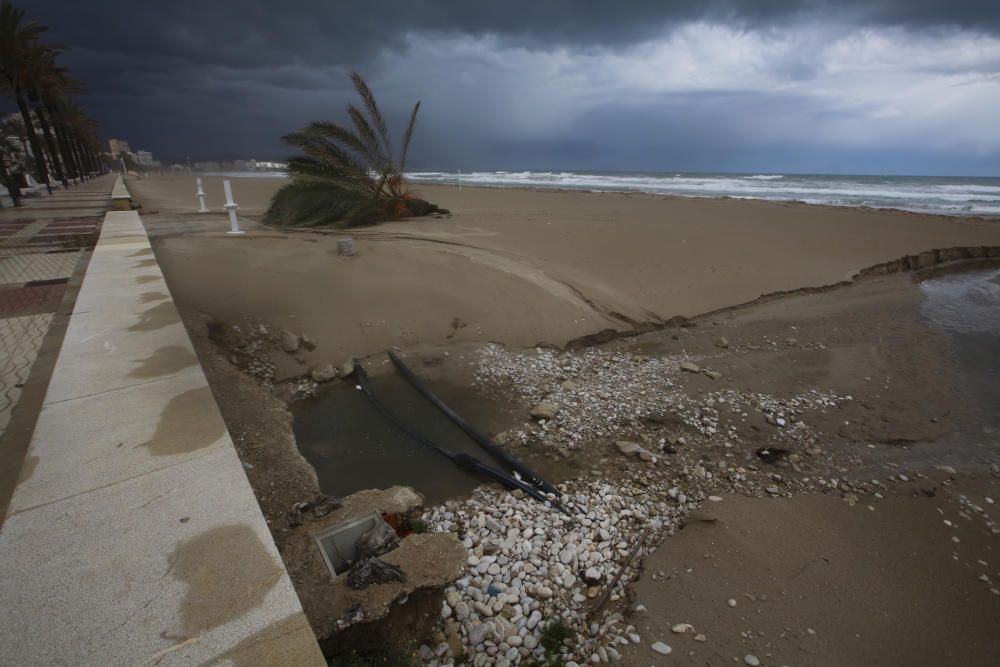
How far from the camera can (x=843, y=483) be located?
3871 mm

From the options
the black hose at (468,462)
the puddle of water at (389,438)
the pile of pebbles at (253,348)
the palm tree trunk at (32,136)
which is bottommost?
the puddle of water at (389,438)

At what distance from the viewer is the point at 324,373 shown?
5.63 meters

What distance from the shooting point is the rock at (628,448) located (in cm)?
421

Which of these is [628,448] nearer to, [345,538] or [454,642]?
[454,642]

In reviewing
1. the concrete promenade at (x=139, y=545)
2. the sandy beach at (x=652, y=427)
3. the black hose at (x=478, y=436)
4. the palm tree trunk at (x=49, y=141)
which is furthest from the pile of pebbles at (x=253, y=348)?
the palm tree trunk at (x=49, y=141)

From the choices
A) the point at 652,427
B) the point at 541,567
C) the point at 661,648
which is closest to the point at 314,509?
the point at 541,567

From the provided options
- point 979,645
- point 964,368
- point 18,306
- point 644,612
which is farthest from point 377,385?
point 964,368

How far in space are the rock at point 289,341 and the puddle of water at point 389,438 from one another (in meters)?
0.86

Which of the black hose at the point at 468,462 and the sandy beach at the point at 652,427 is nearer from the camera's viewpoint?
the sandy beach at the point at 652,427

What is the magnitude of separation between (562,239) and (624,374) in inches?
263

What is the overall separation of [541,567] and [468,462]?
1.24 metres

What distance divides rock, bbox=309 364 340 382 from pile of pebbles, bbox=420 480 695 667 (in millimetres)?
2656

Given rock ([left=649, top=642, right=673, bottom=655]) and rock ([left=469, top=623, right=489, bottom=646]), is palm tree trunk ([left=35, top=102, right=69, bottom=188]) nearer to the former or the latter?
rock ([left=469, top=623, right=489, bottom=646])

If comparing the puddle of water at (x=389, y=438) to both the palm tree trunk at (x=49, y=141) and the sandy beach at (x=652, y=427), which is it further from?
the palm tree trunk at (x=49, y=141)
